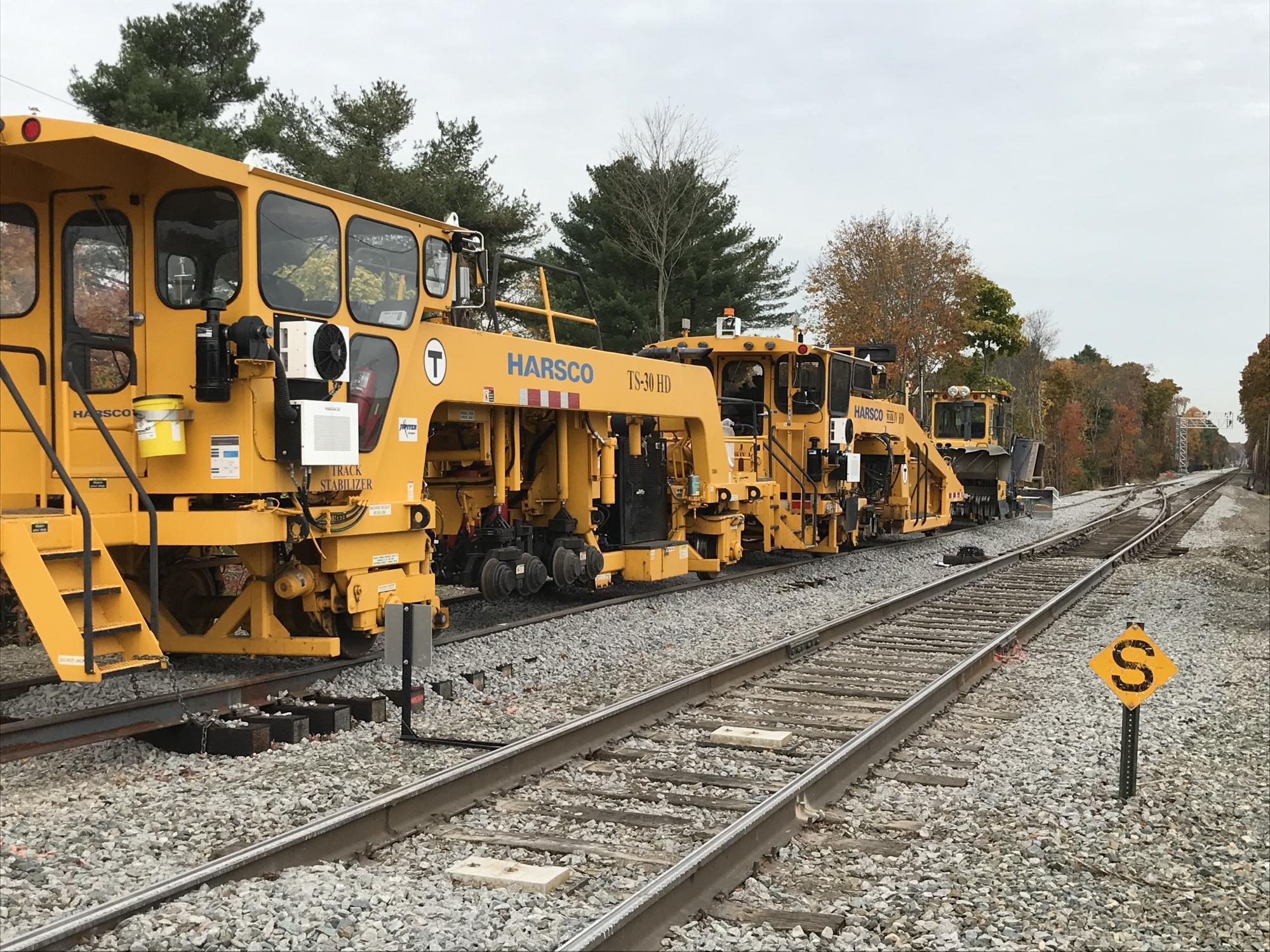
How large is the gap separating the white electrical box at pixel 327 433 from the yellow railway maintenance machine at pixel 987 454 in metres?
19.5

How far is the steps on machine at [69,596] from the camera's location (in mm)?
5730

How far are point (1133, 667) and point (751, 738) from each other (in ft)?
7.06

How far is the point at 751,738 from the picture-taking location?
6719 mm

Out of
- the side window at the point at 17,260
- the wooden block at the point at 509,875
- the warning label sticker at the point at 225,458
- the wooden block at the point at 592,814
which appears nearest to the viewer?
the wooden block at the point at 509,875

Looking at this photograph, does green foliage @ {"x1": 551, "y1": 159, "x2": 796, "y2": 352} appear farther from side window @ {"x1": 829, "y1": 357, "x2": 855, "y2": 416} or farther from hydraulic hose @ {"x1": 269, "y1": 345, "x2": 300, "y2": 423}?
hydraulic hose @ {"x1": 269, "y1": 345, "x2": 300, "y2": 423}

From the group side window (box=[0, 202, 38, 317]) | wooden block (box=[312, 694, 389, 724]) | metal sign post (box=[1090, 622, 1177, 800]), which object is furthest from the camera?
side window (box=[0, 202, 38, 317])

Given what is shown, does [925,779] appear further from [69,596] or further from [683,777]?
[69,596]

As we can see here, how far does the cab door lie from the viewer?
23.3ft

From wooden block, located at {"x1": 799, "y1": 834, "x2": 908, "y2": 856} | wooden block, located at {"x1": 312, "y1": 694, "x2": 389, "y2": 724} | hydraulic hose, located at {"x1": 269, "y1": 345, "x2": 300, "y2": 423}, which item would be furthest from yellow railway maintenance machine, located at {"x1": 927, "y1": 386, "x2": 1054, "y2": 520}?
wooden block, located at {"x1": 799, "y1": 834, "x2": 908, "y2": 856}

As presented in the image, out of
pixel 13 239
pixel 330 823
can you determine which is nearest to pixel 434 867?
pixel 330 823

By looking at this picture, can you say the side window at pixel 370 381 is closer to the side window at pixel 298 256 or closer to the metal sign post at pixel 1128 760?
the side window at pixel 298 256

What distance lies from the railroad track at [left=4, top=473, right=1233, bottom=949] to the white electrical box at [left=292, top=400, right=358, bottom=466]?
2200 millimetres

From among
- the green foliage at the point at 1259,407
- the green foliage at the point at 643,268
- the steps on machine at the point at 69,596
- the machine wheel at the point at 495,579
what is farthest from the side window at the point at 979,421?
the green foliage at the point at 1259,407

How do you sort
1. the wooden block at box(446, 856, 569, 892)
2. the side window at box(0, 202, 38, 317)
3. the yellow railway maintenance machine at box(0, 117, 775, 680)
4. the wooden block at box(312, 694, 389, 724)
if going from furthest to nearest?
the side window at box(0, 202, 38, 317)
the wooden block at box(312, 694, 389, 724)
the yellow railway maintenance machine at box(0, 117, 775, 680)
the wooden block at box(446, 856, 569, 892)
